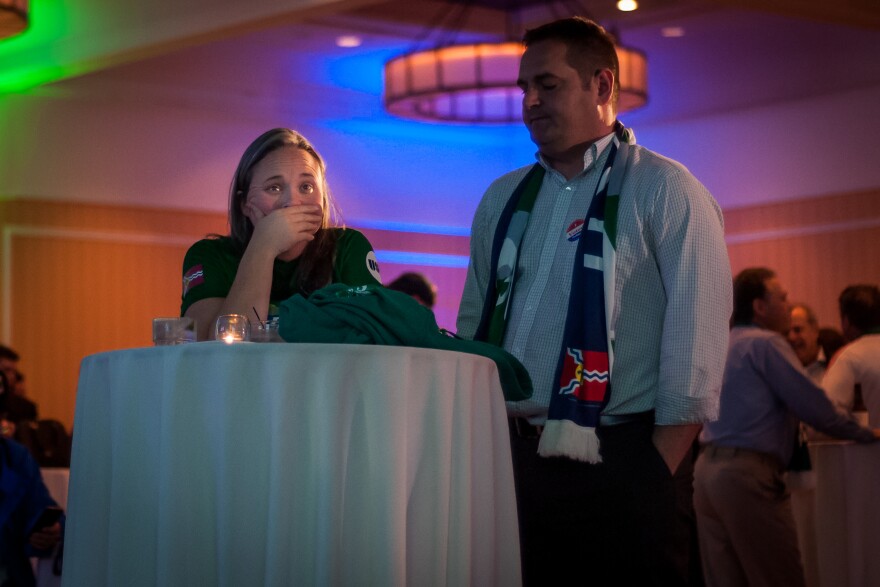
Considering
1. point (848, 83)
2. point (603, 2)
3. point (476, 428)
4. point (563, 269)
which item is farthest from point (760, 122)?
point (476, 428)

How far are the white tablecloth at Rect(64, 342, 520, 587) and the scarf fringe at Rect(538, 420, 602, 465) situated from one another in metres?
0.47

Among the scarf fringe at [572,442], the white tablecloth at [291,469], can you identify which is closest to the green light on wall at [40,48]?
the scarf fringe at [572,442]

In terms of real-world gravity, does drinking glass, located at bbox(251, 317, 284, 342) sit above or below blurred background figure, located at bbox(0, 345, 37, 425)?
above

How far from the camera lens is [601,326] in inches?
110

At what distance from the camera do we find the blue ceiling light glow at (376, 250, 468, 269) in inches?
430

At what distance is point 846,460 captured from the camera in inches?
232

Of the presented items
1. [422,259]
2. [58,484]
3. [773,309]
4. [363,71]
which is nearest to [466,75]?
[363,71]

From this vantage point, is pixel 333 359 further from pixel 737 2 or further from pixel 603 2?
pixel 603 2

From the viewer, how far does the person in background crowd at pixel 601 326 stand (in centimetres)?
277

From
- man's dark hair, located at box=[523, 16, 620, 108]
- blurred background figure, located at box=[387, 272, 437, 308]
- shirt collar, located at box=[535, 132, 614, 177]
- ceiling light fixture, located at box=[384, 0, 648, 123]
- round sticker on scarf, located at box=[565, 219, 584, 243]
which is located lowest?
blurred background figure, located at box=[387, 272, 437, 308]

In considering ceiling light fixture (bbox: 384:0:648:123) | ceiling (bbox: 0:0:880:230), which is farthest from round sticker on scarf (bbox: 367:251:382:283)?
ceiling light fixture (bbox: 384:0:648:123)

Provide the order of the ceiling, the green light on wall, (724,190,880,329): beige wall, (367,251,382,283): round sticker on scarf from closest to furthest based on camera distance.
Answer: (367,251,382,283): round sticker on scarf, the green light on wall, the ceiling, (724,190,880,329): beige wall

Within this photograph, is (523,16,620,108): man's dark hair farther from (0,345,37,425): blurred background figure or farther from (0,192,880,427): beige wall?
(0,192,880,427): beige wall

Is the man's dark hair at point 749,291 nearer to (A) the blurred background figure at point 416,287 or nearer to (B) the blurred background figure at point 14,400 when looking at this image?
(A) the blurred background figure at point 416,287
